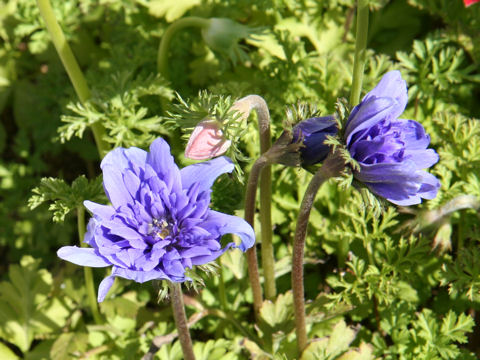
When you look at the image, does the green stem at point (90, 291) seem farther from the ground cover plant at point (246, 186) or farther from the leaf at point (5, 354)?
the leaf at point (5, 354)

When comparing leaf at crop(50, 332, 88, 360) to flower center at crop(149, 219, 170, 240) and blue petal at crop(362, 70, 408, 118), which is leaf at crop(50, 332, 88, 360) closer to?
flower center at crop(149, 219, 170, 240)

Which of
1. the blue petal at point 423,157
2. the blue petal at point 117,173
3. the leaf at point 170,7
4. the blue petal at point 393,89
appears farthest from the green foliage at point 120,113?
the blue petal at point 423,157

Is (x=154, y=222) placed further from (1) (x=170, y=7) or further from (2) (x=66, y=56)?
(1) (x=170, y=7)

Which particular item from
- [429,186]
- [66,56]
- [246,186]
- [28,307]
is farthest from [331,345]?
[66,56]

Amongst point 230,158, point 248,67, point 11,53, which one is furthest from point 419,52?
point 11,53

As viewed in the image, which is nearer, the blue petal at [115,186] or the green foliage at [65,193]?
the blue petal at [115,186]
